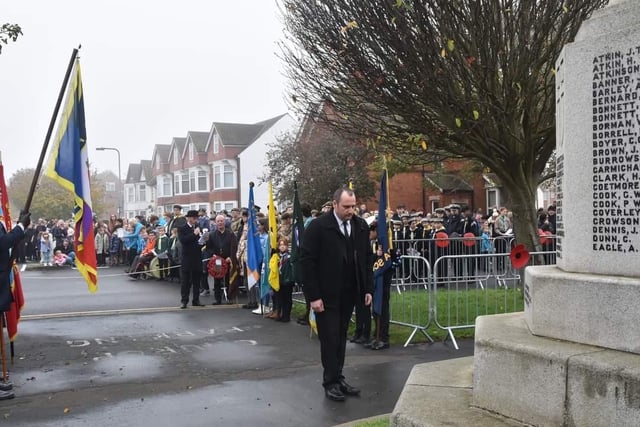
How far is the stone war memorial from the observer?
12.4 feet

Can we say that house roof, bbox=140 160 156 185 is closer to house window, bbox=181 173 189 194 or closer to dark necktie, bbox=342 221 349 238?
house window, bbox=181 173 189 194

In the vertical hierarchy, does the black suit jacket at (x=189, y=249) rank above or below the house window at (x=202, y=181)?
below

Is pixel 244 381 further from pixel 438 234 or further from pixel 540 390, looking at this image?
pixel 438 234

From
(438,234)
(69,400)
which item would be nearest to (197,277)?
(438,234)

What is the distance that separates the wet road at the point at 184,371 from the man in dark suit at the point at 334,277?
496mm

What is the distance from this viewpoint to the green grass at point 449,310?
31.7 feet

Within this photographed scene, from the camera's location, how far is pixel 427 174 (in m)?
39.0

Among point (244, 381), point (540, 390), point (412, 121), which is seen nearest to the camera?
point (540, 390)

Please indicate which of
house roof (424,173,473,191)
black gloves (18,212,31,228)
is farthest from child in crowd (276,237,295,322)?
→ house roof (424,173,473,191)

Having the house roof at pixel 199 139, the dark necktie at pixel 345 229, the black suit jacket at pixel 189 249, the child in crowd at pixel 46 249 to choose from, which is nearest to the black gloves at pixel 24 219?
the dark necktie at pixel 345 229

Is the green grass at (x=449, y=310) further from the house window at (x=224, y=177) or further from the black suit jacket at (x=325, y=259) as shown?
the house window at (x=224, y=177)

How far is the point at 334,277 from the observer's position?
6.29 meters

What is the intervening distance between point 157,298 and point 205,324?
4.36 metres

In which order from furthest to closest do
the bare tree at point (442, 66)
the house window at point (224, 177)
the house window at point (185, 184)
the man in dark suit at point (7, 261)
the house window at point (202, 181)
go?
1. the house window at point (185, 184)
2. the house window at point (202, 181)
3. the house window at point (224, 177)
4. the bare tree at point (442, 66)
5. the man in dark suit at point (7, 261)
